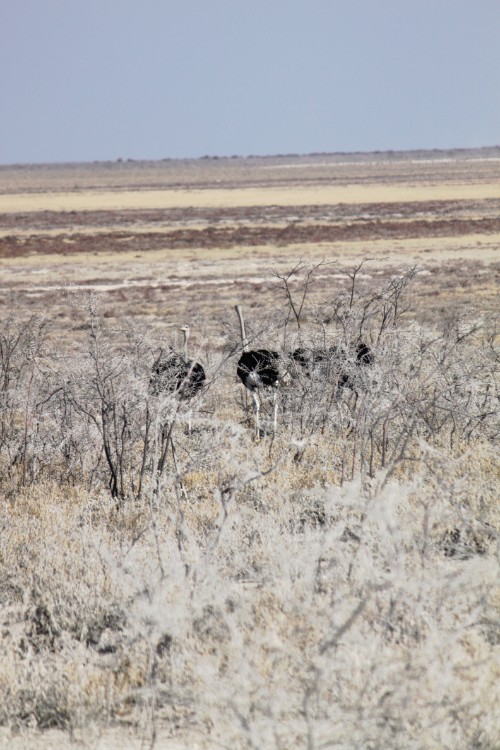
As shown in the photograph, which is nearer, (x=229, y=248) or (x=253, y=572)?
(x=253, y=572)

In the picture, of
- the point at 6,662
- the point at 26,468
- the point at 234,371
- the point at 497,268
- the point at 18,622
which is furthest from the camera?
the point at 497,268

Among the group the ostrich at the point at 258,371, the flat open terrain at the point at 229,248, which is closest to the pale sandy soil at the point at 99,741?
the ostrich at the point at 258,371

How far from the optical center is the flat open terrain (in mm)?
19734

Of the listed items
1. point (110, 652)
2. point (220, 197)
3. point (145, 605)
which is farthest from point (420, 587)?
point (220, 197)

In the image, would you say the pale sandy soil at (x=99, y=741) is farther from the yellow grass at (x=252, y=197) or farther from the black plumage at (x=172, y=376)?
the yellow grass at (x=252, y=197)

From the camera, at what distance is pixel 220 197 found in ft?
231

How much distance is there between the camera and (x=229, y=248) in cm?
3231

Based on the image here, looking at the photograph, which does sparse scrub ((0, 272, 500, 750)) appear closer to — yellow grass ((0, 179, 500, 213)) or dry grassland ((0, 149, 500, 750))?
dry grassland ((0, 149, 500, 750))

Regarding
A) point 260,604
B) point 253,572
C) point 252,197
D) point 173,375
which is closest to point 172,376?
point 173,375

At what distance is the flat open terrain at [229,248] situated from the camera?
64.7 feet

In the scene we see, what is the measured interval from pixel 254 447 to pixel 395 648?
3.45 m

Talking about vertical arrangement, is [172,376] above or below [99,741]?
above

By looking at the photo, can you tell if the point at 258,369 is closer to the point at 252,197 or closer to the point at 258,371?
the point at 258,371

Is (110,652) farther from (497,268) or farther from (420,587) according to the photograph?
(497,268)
